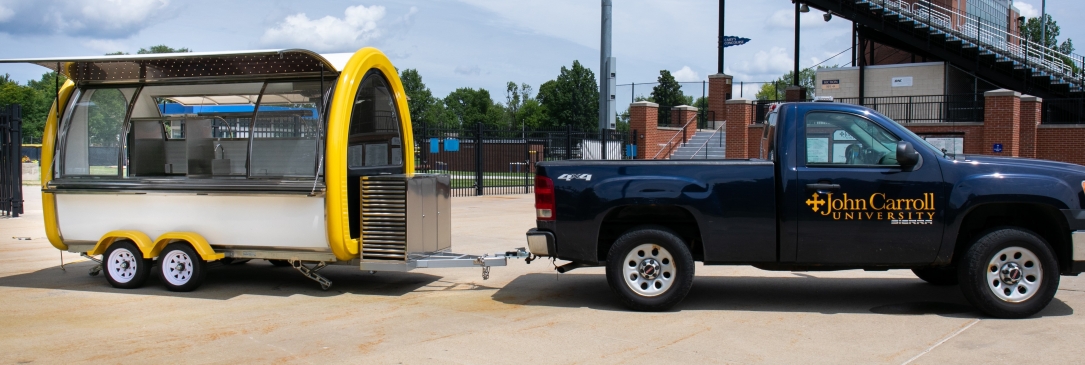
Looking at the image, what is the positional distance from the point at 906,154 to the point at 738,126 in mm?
24539

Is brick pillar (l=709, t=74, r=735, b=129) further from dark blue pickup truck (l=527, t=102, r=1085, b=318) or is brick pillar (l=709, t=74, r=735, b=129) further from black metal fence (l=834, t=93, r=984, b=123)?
dark blue pickup truck (l=527, t=102, r=1085, b=318)

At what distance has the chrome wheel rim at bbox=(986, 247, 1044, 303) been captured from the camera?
737cm

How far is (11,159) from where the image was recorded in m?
16.4

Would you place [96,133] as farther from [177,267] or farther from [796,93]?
[796,93]

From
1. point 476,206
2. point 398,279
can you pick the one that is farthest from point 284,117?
point 476,206

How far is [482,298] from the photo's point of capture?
851 centimetres

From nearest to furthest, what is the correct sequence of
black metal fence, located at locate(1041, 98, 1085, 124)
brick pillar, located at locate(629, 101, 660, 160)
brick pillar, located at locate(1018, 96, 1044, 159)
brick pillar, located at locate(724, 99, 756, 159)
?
brick pillar, located at locate(1018, 96, 1044, 159), black metal fence, located at locate(1041, 98, 1085, 124), brick pillar, located at locate(629, 101, 660, 160), brick pillar, located at locate(724, 99, 756, 159)

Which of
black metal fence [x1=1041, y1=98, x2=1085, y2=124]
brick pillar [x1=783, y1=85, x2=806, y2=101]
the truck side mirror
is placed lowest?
the truck side mirror

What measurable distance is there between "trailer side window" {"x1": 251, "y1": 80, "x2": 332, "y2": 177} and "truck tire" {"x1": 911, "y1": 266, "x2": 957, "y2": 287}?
640 centimetres

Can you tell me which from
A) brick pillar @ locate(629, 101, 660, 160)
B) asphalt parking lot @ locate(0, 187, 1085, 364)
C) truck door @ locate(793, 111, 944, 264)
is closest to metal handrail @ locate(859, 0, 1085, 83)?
brick pillar @ locate(629, 101, 660, 160)

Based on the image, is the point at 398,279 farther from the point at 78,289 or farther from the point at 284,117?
the point at 78,289

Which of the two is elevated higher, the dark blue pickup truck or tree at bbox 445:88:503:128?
tree at bbox 445:88:503:128

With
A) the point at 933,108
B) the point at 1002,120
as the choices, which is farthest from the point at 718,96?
the point at 1002,120

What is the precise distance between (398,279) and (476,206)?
11.4 meters
